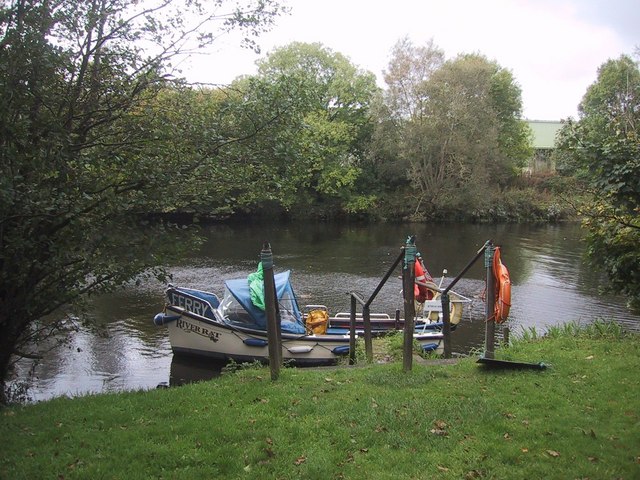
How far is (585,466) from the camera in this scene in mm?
4660

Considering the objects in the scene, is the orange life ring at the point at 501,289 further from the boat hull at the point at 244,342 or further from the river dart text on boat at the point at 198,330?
the river dart text on boat at the point at 198,330

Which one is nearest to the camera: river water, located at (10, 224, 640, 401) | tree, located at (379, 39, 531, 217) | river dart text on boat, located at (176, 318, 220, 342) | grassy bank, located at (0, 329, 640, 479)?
grassy bank, located at (0, 329, 640, 479)

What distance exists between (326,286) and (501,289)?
15672mm

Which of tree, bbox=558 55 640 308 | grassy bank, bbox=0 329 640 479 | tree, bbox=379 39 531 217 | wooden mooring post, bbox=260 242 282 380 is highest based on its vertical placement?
tree, bbox=379 39 531 217

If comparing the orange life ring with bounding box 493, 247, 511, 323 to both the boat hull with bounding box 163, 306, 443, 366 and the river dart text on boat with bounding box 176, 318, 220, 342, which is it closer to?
the boat hull with bounding box 163, 306, 443, 366

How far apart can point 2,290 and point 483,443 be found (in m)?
6.43

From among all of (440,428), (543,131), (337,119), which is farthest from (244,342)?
(543,131)

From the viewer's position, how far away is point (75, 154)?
638 centimetres

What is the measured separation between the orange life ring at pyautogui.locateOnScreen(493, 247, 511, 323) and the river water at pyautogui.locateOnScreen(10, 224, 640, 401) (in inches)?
185

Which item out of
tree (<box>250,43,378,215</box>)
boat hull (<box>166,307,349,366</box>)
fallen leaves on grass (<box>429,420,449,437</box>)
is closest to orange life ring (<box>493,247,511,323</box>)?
fallen leaves on grass (<box>429,420,449,437</box>)

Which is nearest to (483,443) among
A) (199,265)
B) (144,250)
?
(144,250)

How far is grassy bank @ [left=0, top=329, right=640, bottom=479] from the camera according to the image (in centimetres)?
478

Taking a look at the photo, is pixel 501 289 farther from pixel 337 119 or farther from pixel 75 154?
pixel 337 119

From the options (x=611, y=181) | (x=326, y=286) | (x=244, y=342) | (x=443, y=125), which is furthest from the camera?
(x=443, y=125)
